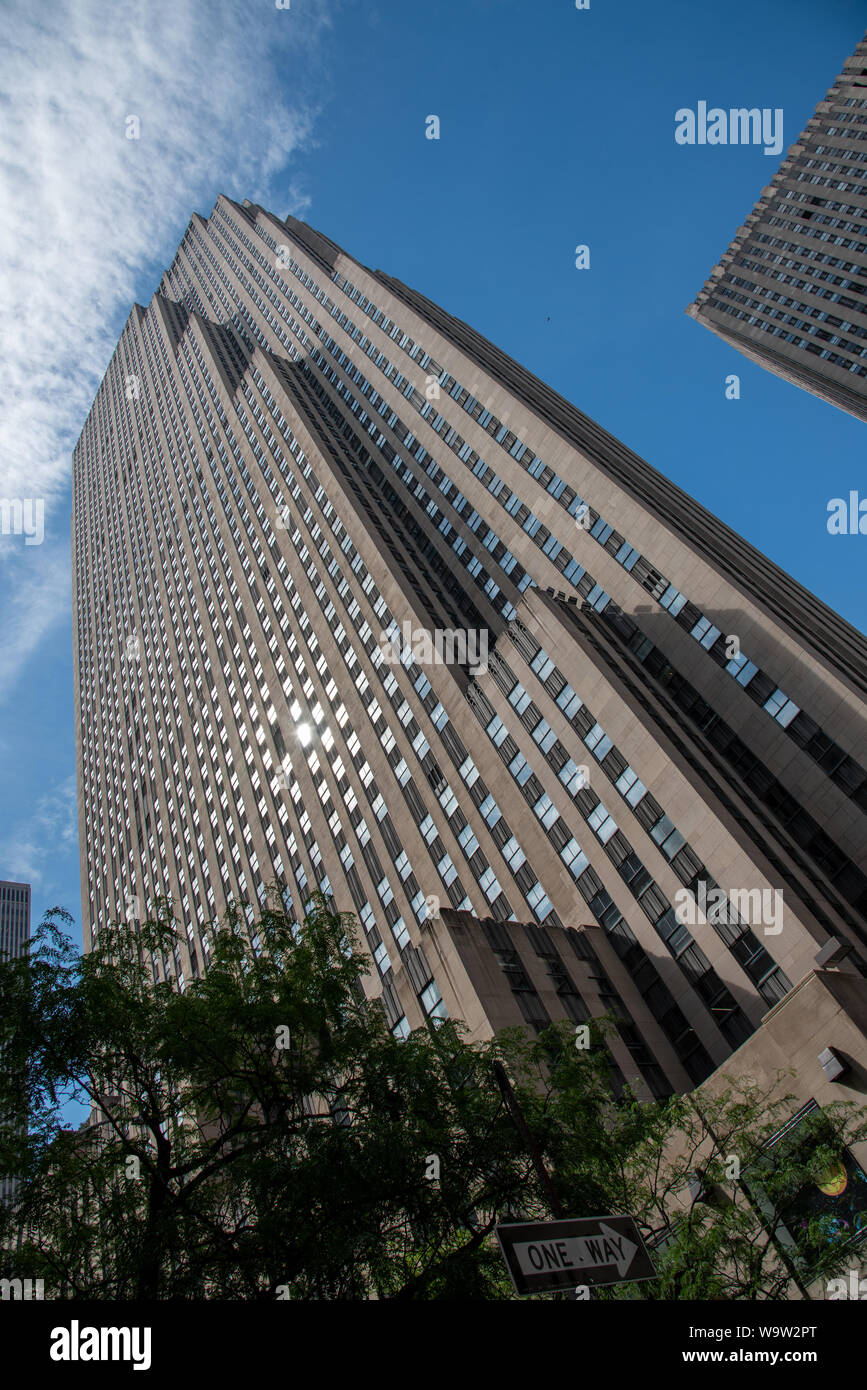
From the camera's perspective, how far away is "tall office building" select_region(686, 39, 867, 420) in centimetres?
9488

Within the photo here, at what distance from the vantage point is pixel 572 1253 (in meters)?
9.45

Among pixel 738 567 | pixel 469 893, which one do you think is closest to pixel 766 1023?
pixel 469 893

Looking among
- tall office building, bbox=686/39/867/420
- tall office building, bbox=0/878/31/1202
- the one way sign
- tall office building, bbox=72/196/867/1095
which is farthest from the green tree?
tall office building, bbox=0/878/31/1202

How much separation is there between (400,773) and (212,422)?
7203cm

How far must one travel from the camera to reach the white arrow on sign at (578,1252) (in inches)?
360

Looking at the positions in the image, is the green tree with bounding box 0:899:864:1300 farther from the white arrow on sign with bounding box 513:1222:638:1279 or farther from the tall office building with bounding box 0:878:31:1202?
the tall office building with bounding box 0:878:31:1202

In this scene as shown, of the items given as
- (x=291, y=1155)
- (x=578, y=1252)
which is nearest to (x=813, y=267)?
(x=291, y=1155)

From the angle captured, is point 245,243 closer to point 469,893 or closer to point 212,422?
point 212,422

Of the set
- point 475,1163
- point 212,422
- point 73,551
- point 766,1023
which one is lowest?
point 475,1163

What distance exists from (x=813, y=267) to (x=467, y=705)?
290 ft

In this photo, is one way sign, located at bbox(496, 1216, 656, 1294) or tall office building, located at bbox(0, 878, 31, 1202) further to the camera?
tall office building, located at bbox(0, 878, 31, 1202)

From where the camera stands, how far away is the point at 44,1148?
1493 cm

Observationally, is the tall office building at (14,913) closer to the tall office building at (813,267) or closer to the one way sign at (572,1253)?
the tall office building at (813,267)

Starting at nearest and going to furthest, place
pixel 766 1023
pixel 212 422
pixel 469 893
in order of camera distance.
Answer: pixel 766 1023 → pixel 469 893 → pixel 212 422
